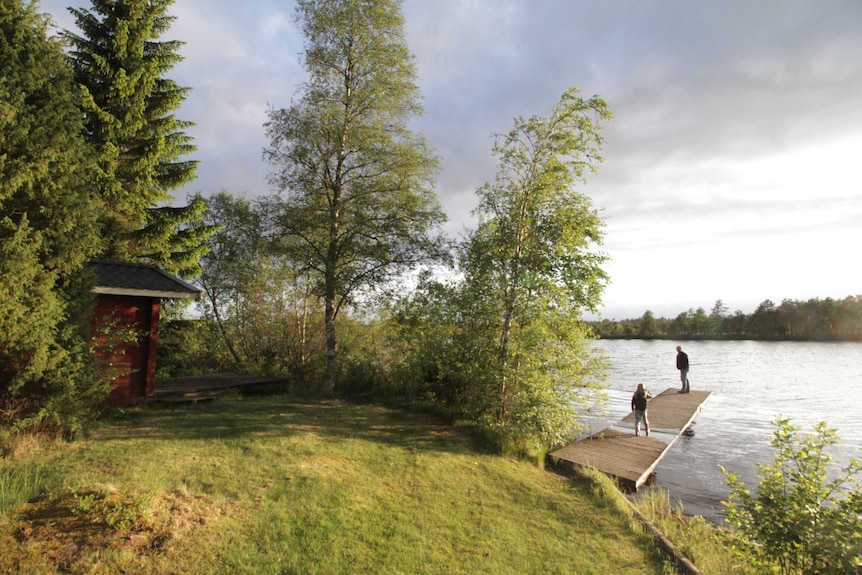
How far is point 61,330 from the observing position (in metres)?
5.97

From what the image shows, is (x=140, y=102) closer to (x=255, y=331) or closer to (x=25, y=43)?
(x=25, y=43)

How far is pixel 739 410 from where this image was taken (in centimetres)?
1747

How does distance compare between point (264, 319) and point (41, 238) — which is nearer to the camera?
point (41, 238)

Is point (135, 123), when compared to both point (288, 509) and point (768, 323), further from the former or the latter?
point (768, 323)

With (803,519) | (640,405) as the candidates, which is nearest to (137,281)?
(803,519)

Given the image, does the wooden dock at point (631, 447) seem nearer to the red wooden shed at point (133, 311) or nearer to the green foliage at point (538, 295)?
the green foliage at point (538, 295)

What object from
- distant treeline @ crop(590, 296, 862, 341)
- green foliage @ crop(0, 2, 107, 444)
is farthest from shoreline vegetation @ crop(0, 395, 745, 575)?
distant treeline @ crop(590, 296, 862, 341)

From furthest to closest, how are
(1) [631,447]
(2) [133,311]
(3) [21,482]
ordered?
(1) [631,447], (2) [133,311], (3) [21,482]

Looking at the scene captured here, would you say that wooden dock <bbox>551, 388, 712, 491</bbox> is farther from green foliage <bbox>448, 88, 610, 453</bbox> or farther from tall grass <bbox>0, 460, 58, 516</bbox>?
tall grass <bbox>0, 460, 58, 516</bbox>

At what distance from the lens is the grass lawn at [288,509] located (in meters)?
3.74

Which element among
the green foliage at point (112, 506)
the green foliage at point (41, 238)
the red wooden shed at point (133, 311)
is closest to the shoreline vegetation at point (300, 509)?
the green foliage at point (112, 506)

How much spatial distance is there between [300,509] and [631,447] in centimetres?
917

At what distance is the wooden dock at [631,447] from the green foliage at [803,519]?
465 cm

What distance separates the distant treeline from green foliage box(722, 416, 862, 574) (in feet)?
164
